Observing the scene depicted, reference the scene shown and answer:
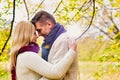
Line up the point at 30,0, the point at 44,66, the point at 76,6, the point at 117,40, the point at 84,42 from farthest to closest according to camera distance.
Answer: the point at 84,42, the point at 30,0, the point at 76,6, the point at 117,40, the point at 44,66

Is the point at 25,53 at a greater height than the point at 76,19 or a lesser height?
greater

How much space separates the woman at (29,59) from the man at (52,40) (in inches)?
1.7

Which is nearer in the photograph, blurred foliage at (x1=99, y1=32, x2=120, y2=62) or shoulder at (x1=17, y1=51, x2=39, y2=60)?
shoulder at (x1=17, y1=51, x2=39, y2=60)

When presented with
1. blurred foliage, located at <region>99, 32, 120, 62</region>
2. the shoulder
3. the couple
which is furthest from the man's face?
blurred foliage, located at <region>99, 32, 120, 62</region>

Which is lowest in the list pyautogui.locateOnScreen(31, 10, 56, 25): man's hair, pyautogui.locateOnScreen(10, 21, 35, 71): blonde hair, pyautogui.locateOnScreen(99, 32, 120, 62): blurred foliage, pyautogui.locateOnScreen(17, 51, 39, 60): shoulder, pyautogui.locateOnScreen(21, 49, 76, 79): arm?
pyautogui.locateOnScreen(99, 32, 120, 62): blurred foliage

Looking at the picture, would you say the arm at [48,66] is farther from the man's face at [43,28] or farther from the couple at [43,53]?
the man's face at [43,28]

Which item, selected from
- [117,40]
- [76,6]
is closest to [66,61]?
[117,40]

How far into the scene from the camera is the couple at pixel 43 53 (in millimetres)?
2141

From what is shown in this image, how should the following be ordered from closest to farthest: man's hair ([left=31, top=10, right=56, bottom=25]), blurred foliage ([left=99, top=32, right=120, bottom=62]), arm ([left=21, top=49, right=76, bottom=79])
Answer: arm ([left=21, top=49, right=76, bottom=79]), man's hair ([left=31, top=10, right=56, bottom=25]), blurred foliage ([left=99, top=32, right=120, bottom=62])

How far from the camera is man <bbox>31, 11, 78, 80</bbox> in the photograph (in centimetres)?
220

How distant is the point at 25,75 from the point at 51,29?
28cm

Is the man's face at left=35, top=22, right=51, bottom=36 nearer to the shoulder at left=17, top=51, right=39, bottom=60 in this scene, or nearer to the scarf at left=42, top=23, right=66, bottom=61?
the scarf at left=42, top=23, right=66, bottom=61

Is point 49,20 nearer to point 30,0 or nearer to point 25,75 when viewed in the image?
point 25,75

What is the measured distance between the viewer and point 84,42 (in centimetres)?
938
